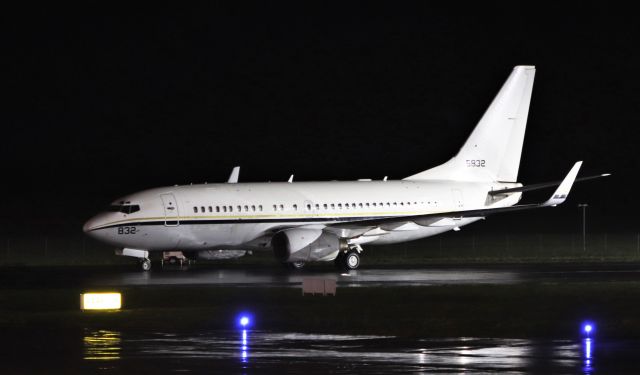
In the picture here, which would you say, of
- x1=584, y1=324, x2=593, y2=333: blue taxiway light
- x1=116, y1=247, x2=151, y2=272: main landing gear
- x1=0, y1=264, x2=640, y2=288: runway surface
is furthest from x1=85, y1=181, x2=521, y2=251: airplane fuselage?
x1=584, y1=324, x2=593, y2=333: blue taxiway light

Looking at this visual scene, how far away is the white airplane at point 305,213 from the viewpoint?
51969mm

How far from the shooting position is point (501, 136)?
61188mm

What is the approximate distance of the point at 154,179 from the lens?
154 metres

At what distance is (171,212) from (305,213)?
18.8 feet

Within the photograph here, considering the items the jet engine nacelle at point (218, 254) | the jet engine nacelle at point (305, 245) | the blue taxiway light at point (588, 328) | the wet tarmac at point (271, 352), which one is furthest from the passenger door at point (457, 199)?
the blue taxiway light at point (588, 328)

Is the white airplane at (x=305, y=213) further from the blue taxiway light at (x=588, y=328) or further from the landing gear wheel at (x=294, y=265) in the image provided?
the blue taxiway light at (x=588, y=328)

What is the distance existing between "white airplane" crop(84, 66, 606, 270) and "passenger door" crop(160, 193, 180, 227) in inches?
1.5

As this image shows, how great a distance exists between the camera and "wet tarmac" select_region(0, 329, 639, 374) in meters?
21.5

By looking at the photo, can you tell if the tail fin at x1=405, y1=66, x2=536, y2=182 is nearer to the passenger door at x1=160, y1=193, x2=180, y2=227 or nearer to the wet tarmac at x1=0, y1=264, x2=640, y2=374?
the passenger door at x1=160, y1=193, x2=180, y2=227

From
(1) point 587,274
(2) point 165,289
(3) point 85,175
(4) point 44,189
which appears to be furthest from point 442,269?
(3) point 85,175

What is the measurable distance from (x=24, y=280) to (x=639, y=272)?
71.8ft

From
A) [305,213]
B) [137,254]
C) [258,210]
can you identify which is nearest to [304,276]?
[258,210]

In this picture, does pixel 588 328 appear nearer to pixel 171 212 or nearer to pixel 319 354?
pixel 319 354

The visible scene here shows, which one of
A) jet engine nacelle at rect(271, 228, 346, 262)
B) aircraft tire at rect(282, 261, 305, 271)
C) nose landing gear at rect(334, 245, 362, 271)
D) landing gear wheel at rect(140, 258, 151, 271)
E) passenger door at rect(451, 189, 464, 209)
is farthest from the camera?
passenger door at rect(451, 189, 464, 209)
